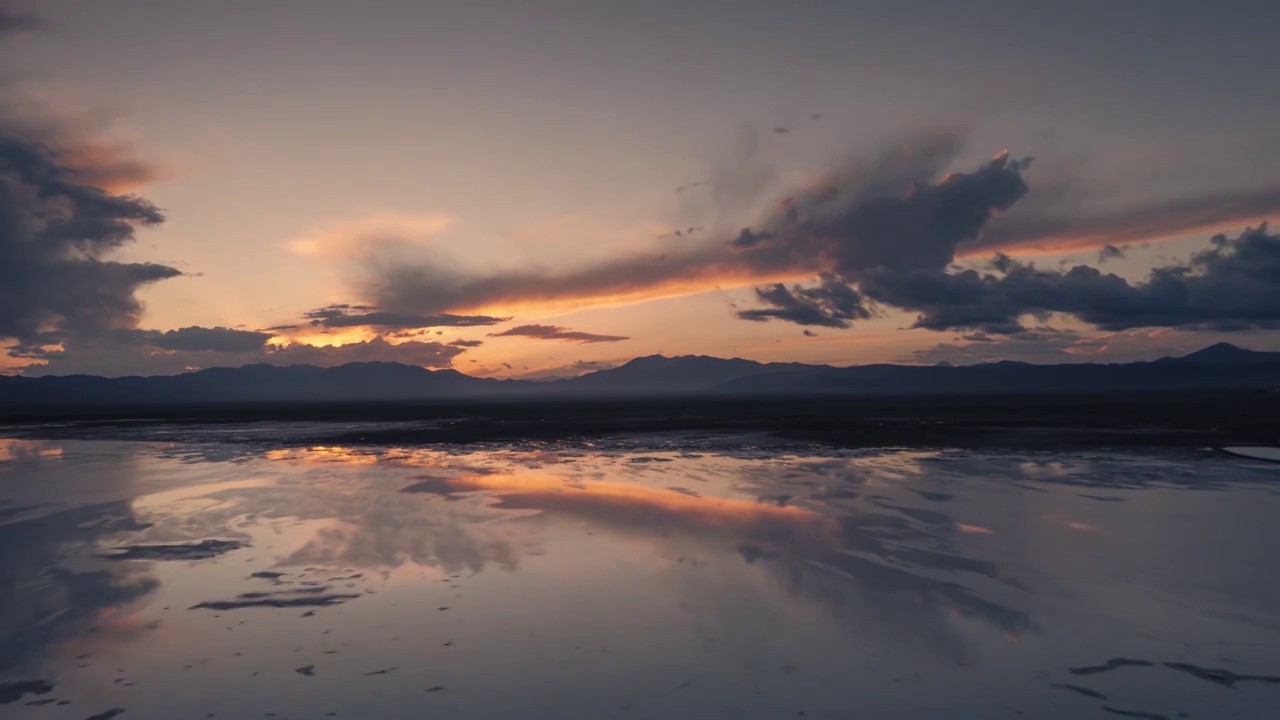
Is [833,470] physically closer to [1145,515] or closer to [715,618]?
[1145,515]

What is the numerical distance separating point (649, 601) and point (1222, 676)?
25.2ft

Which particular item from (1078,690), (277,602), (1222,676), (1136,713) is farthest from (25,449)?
(1222,676)

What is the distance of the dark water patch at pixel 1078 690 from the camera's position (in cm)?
808

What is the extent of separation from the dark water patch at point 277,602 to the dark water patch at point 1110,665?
11.0 meters

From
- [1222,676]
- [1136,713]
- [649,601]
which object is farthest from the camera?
[649,601]

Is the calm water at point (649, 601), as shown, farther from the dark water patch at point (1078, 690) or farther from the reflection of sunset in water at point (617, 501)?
the reflection of sunset in water at point (617, 501)

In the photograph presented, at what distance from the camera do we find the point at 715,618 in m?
11.0

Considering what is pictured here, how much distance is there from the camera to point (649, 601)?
1194 cm

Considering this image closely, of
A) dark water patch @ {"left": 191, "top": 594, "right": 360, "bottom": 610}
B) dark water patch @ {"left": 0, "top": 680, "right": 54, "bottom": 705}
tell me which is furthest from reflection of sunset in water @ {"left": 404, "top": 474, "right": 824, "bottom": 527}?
dark water patch @ {"left": 0, "top": 680, "right": 54, "bottom": 705}

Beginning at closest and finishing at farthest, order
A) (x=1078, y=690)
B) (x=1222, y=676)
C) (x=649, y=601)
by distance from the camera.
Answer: (x=1078, y=690) → (x=1222, y=676) → (x=649, y=601)

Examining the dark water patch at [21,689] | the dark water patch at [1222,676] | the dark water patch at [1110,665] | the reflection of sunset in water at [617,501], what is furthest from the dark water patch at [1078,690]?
the dark water patch at [21,689]

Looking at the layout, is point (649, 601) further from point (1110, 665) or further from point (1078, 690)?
point (1110, 665)

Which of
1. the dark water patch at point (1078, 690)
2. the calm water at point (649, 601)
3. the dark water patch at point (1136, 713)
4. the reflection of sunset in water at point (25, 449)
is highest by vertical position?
the reflection of sunset in water at point (25, 449)

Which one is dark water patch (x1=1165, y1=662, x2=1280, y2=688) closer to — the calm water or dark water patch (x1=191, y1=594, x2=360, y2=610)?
the calm water
